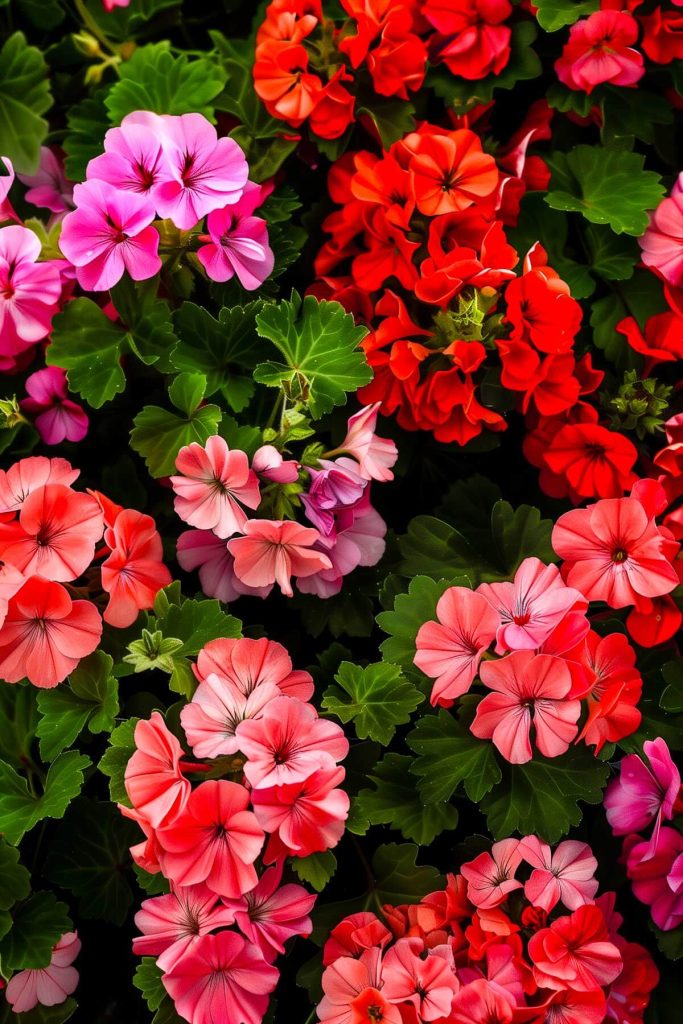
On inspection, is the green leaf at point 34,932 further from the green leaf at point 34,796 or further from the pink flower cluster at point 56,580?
the pink flower cluster at point 56,580

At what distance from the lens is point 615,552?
3.37ft

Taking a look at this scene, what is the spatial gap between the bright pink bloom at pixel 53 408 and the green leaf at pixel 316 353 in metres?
0.24

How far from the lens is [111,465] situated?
4.11 ft

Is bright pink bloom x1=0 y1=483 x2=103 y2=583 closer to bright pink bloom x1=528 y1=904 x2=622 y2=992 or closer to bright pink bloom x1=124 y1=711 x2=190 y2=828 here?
bright pink bloom x1=124 y1=711 x2=190 y2=828

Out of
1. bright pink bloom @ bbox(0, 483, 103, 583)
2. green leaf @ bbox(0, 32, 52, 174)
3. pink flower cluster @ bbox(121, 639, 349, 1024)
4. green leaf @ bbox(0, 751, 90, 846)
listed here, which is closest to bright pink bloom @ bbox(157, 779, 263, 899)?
pink flower cluster @ bbox(121, 639, 349, 1024)

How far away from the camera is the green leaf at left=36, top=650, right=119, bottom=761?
38.4 inches

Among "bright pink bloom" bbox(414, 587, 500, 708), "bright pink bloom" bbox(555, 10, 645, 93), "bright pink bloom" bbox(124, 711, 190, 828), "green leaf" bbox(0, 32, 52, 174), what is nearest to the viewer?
"bright pink bloom" bbox(124, 711, 190, 828)

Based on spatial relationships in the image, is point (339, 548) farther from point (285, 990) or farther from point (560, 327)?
point (285, 990)

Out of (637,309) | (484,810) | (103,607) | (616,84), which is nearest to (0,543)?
(103,607)

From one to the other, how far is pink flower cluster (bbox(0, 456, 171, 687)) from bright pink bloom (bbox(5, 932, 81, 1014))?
30cm

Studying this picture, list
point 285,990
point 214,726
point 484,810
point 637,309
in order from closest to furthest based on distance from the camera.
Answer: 1. point 214,726
2. point 484,810
3. point 285,990
4. point 637,309

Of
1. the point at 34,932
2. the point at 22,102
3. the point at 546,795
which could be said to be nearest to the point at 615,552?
the point at 546,795

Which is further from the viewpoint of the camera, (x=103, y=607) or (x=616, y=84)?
(x=616, y=84)

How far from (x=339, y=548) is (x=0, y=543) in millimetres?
337
